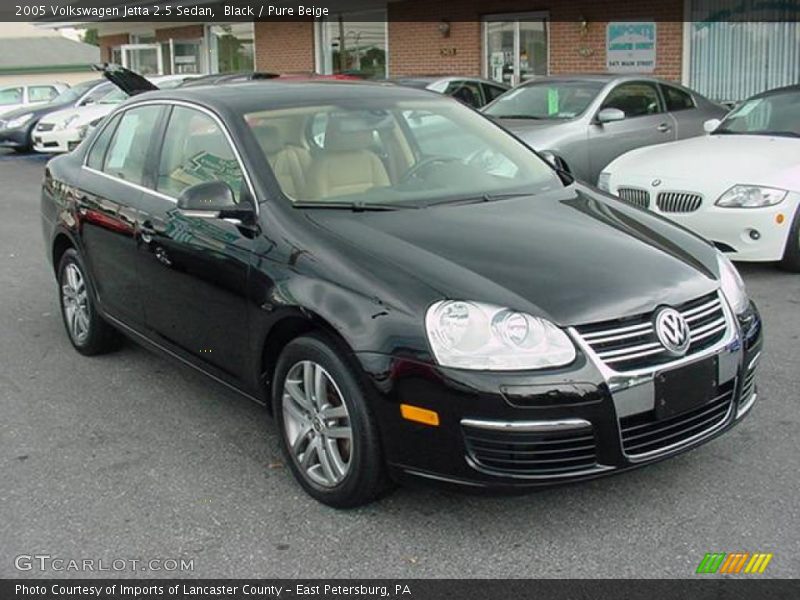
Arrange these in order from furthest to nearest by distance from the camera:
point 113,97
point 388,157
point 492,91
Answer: point 113,97 → point 492,91 → point 388,157

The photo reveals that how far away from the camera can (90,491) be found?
375 cm

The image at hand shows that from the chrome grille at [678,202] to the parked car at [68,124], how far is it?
11570mm

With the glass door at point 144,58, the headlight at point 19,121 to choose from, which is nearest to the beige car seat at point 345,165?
the headlight at point 19,121

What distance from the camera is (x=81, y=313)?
5535 mm

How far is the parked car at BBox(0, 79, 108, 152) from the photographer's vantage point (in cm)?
1902

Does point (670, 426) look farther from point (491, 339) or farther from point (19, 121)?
A: point (19, 121)

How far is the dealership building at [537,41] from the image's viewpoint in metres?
13.7

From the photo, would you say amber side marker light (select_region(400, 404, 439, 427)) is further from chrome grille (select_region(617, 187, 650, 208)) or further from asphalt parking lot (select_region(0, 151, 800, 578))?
chrome grille (select_region(617, 187, 650, 208))

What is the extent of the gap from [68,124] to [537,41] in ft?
28.7

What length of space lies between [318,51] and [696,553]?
778 inches

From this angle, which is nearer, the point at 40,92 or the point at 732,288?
the point at 732,288

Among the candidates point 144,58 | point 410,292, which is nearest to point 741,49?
point 410,292

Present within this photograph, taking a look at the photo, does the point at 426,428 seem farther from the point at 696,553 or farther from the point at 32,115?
the point at 32,115

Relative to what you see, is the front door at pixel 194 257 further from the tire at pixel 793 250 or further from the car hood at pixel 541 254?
the tire at pixel 793 250
